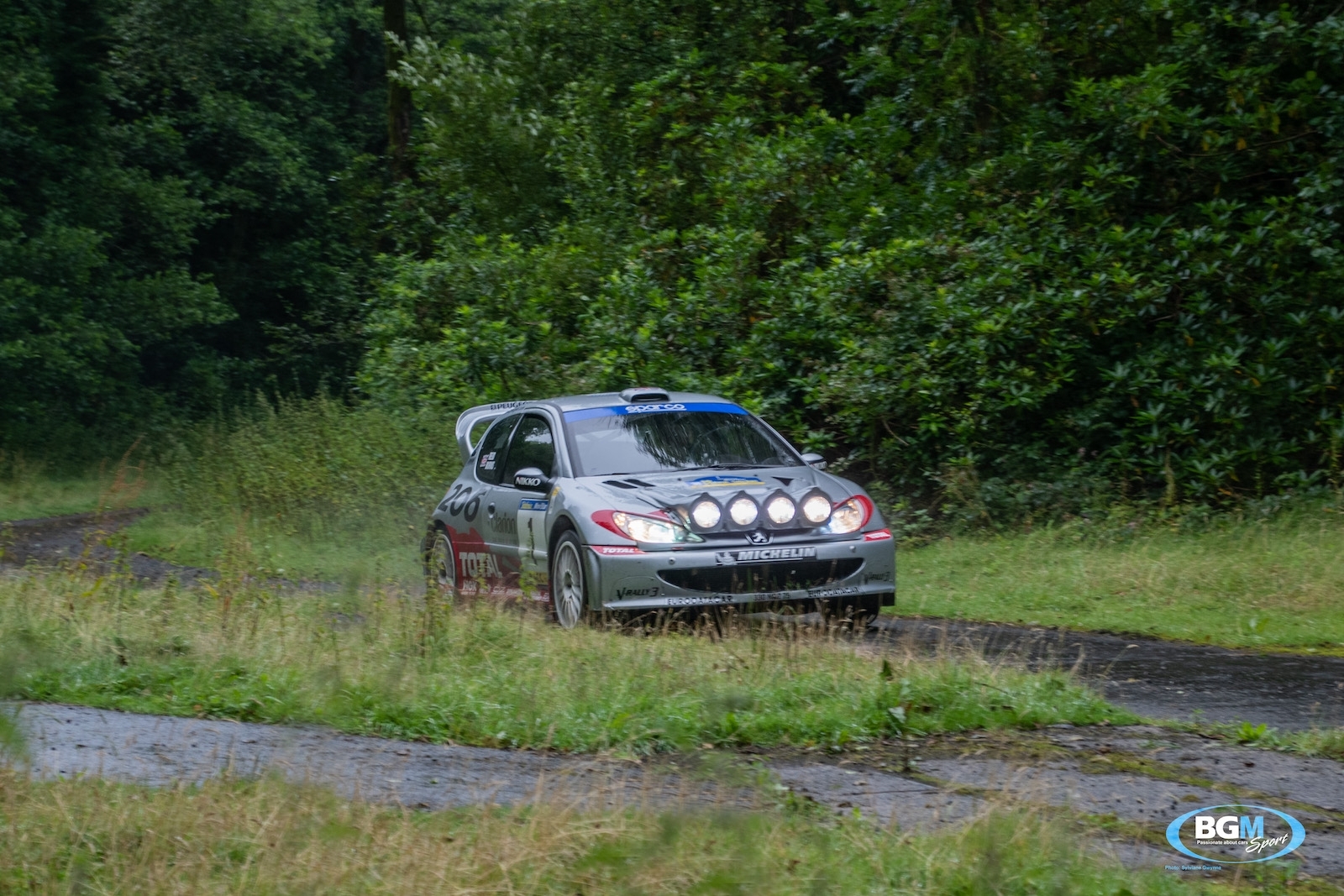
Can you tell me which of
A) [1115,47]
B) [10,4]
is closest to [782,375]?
[1115,47]

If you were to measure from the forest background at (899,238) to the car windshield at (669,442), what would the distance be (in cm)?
521

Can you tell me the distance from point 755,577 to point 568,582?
1.33 m

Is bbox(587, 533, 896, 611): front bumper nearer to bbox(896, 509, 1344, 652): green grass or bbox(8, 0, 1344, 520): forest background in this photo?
bbox(896, 509, 1344, 652): green grass

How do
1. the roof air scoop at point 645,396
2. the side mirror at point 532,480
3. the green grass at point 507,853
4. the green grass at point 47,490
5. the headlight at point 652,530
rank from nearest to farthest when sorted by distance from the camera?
1. the green grass at point 507,853
2. the headlight at point 652,530
3. the side mirror at point 532,480
4. the roof air scoop at point 645,396
5. the green grass at point 47,490

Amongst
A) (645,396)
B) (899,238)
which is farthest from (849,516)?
(899,238)

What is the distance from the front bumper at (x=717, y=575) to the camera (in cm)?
916

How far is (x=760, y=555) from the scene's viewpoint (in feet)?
30.4

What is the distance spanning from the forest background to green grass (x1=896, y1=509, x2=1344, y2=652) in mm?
1474

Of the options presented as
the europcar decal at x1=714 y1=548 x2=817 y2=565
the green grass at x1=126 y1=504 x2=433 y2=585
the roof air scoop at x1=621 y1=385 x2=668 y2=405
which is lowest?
the green grass at x1=126 y1=504 x2=433 y2=585

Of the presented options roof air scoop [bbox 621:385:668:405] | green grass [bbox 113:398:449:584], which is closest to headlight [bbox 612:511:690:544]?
roof air scoop [bbox 621:385:668:405]

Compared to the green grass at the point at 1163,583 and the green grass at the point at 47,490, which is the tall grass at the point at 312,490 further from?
the green grass at the point at 1163,583

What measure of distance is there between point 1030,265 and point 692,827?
1264 cm

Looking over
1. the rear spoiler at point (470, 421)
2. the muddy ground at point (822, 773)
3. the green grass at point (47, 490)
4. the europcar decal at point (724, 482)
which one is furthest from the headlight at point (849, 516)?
the green grass at point (47, 490)

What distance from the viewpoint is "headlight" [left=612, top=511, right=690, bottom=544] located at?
9.27 meters
